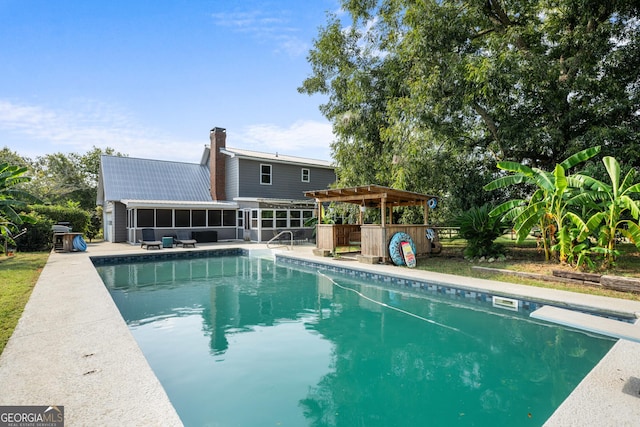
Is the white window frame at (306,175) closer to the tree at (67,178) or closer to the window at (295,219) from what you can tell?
the window at (295,219)

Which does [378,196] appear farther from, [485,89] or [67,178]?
[67,178]

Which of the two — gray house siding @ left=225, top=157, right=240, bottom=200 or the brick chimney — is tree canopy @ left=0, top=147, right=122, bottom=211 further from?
gray house siding @ left=225, top=157, right=240, bottom=200

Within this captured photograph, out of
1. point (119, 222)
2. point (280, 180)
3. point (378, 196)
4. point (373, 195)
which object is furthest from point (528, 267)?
point (119, 222)

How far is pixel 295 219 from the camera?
21.8 metres

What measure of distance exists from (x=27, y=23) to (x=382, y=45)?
513 inches

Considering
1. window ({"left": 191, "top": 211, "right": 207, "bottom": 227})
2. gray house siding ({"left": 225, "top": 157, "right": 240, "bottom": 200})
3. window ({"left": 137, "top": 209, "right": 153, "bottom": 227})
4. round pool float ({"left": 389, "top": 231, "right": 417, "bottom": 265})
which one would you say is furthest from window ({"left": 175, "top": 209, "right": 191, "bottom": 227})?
round pool float ({"left": 389, "top": 231, "right": 417, "bottom": 265})

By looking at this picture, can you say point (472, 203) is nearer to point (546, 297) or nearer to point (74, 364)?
point (546, 297)

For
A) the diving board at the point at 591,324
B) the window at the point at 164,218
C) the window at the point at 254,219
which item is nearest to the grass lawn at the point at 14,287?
the diving board at the point at 591,324

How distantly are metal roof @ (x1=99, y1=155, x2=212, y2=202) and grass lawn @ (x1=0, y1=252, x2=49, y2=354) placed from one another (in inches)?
317

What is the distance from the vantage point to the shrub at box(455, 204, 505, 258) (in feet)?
36.0

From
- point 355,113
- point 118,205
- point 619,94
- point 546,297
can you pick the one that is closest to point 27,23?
point 118,205

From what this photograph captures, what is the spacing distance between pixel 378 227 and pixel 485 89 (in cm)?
535

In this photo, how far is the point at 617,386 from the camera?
340 centimetres

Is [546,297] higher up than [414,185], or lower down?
lower down
